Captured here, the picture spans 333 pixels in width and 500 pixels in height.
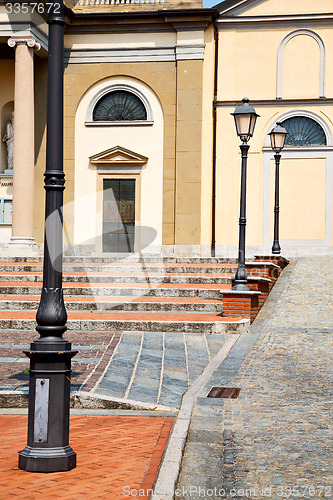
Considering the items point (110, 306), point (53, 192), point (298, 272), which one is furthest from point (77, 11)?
→ point (53, 192)

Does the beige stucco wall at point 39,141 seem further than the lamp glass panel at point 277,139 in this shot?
Yes

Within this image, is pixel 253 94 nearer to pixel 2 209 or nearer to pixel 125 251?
pixel 125 251

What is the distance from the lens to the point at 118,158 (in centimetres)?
2508

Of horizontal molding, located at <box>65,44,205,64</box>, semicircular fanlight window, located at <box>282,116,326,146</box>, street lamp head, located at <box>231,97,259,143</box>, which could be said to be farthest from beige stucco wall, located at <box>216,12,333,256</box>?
street lamp head, located at <box>231,97,259,143</box>

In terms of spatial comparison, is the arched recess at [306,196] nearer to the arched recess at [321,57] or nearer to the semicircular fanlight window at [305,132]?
the semicircular fanlight window at [305,132]

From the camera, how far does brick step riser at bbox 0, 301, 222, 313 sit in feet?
43.2

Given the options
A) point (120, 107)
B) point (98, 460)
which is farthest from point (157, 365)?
point (120, 107)

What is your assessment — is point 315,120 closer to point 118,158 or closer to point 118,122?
point 118,122

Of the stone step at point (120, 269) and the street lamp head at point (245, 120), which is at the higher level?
the street lamp head at point (245, 120)

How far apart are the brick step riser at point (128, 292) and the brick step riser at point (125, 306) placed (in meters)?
1.02

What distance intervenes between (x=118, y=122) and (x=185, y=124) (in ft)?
7.79

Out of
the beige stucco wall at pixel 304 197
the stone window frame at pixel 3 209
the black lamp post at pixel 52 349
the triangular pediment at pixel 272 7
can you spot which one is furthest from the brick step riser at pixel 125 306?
the triangular pediment at pixel 272 7

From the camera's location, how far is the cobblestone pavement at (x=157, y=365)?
7730mm

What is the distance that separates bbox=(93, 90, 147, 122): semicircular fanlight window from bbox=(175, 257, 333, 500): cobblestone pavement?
46.5 feet
